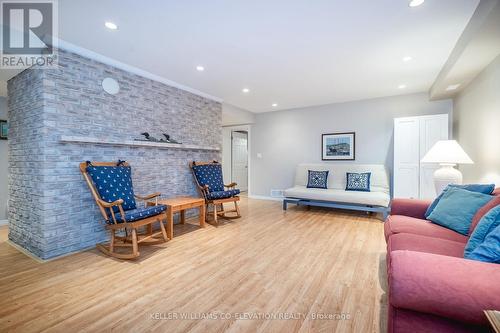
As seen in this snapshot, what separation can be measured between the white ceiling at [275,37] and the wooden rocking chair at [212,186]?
1.50m

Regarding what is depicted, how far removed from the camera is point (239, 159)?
7.81 metres

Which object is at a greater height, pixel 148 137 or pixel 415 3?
pixel 415 3

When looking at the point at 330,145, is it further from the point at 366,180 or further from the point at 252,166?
the point at 252,166

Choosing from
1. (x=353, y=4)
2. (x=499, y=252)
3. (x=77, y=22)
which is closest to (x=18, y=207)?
(x=77, y=22)

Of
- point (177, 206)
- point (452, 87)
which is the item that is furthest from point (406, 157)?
point (177, 206)

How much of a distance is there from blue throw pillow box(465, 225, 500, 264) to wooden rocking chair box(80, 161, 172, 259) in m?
2.78

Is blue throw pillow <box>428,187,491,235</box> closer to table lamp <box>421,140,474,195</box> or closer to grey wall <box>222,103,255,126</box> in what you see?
table lamp <box>421,140,474,195</box>

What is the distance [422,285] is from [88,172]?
3116 millimetres

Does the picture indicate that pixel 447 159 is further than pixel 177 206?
No

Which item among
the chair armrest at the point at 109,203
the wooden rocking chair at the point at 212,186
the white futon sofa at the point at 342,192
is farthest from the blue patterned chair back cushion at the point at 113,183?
the white futon sofa at the point at 342,192

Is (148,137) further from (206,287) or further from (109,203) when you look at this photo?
(206,287)

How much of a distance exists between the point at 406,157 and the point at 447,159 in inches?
56.4

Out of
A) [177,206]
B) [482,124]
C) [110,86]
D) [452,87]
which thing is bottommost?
[177,206]

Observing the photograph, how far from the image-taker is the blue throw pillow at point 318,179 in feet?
16.8
